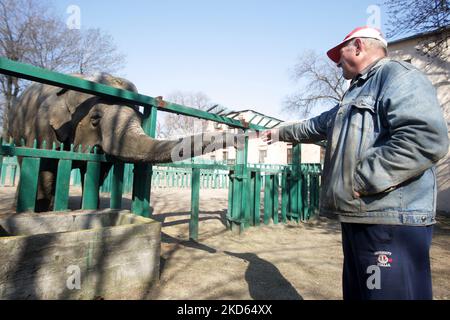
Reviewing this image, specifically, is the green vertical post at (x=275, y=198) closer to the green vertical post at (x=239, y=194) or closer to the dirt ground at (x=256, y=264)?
the dirt ground at (x=256, y=264)

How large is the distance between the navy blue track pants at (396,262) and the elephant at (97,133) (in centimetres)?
182

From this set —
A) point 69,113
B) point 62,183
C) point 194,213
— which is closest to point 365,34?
point 62,183

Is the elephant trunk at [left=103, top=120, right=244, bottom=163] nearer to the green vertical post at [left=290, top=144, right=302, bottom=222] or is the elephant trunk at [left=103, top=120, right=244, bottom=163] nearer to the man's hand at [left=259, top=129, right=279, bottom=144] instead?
the man's hand at [left=259, top=129, right=279, bottom=144]

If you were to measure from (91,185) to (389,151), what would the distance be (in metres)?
3.12

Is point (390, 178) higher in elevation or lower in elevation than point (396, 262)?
higher

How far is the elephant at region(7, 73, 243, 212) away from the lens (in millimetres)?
2893

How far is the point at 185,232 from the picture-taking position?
536 cm

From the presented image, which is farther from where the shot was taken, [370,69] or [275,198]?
[275,198]

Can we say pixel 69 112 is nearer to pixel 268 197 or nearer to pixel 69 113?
pixel 69 113

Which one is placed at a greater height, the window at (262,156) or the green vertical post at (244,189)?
the window at (262,156)

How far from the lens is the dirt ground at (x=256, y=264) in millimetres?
2799

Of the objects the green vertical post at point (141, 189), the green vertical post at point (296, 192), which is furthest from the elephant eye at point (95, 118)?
the green vertical post at point (296, 192)

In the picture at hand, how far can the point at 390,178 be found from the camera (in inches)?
54.7
